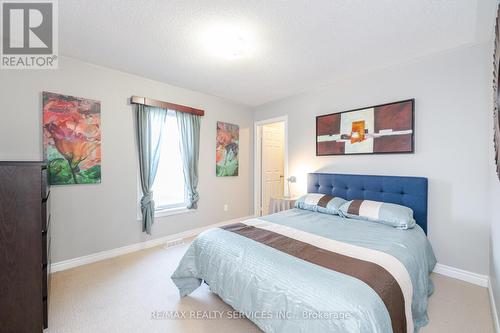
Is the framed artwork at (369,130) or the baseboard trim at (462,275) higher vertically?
the framed artwork at (369,130)

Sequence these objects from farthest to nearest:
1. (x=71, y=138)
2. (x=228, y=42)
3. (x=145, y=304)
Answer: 1. (x=71, y=138)
2. (x=228, y=42)
3. (x=145, y=304)

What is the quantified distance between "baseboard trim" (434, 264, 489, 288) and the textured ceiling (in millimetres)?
2373

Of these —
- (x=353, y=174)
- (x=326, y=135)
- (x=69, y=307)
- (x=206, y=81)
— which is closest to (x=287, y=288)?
(x=69, y=307)

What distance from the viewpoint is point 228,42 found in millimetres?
2279

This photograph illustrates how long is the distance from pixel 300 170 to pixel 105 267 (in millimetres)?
3102

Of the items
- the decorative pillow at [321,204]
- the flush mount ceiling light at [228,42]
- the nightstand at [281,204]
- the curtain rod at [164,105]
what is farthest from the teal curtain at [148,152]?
the decorative pillow at [321,204]

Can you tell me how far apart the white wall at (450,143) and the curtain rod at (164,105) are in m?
2.59

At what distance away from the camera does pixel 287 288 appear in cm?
129

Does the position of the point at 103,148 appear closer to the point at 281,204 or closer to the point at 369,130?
the point at 281,204

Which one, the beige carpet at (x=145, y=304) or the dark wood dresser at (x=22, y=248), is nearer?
the dark wood dresser at (x=22, y=248)

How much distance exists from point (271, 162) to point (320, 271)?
3662 mm

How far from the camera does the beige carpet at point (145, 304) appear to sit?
1.72m

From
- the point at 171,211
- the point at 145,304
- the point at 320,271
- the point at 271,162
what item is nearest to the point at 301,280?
the point at 320,271

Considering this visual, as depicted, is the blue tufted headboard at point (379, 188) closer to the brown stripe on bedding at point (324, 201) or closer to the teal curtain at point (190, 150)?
the brown stripe on bedding at point (324, 201)
